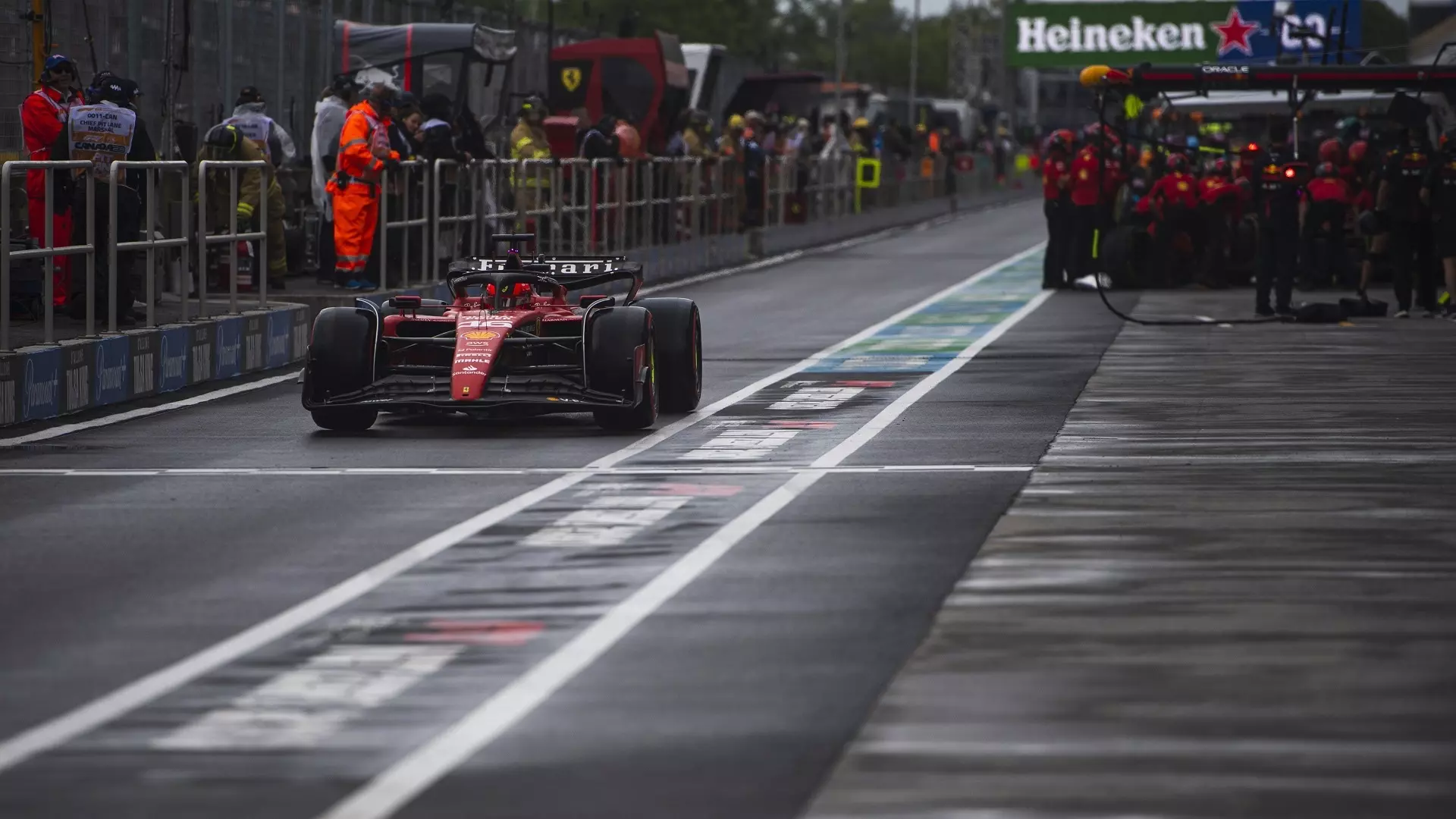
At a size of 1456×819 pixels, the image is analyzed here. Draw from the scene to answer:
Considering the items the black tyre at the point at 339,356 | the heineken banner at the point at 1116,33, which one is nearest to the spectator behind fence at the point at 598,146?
the black tyre at the point at 339,356

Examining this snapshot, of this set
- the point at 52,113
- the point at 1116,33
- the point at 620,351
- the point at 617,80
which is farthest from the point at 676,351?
the point at 1116,33

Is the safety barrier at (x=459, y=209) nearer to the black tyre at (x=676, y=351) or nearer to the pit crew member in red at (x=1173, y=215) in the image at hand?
the black tyre at (x=676, y=351)

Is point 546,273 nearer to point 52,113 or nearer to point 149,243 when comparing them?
point 149,243

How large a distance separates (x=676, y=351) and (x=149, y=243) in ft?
12.8

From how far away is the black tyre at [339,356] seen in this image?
15.0 metres

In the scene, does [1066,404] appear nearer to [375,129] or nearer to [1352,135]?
[375,129]

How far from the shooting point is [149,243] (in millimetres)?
17672

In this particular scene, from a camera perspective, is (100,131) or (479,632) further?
(100,131)

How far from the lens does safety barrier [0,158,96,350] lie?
15406 millimetres

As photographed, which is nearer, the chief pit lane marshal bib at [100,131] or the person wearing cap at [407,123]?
the chief pit lane marshal bib at [100,131]

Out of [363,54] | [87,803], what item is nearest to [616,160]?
[363,54]

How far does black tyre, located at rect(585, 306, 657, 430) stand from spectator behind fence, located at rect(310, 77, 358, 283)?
30.8ft

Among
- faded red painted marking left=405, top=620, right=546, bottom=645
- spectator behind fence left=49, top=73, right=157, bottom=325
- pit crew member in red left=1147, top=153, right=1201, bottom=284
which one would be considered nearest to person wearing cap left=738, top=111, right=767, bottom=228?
pit crew member in red left=1147, top=153, right=1201, bottom=284

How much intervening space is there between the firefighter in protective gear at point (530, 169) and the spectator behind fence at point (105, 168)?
748 cm
